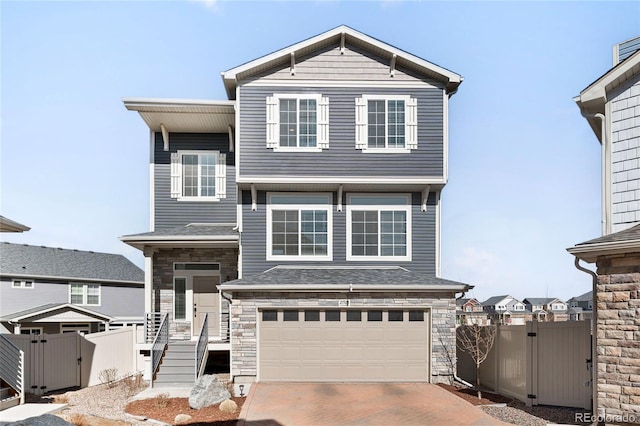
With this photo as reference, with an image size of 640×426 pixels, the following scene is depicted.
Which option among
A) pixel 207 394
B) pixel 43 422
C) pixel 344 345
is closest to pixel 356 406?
pixel 344 345

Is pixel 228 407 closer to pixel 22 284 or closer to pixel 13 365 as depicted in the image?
pixel 13 365

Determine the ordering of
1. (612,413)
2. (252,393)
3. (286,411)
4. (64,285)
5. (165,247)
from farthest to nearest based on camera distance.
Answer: (64,285) → (165,247) → (252,393) → (286,411) → (612,413)

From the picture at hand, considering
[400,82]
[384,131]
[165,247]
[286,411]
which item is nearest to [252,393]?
[286,411]

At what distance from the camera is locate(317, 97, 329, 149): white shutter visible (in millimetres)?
14570

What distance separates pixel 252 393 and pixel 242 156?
669cm

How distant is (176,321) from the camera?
1535 centimetres

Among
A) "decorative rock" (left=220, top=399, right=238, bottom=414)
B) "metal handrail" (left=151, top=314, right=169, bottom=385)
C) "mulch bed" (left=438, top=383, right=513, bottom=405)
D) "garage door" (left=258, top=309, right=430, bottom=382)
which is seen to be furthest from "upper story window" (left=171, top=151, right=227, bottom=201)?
"mulch bed" (left=438, top=383, right=513, bottom=405)

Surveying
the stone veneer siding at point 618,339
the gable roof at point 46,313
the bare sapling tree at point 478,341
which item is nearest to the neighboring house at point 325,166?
the bare sapling tree at point 478,341

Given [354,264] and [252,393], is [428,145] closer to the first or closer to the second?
[354,264]

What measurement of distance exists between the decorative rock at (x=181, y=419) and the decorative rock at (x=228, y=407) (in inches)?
28.1

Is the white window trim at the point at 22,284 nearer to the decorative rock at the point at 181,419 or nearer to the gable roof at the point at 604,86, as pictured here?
the decorative rock at the point at 181,419

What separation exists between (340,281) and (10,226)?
8.08 m

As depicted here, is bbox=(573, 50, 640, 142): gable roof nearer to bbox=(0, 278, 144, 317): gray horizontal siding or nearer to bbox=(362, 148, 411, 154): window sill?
bbox=(362, 148, 411, 154): window sill

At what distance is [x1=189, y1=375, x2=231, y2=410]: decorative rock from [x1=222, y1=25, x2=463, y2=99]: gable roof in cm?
873
